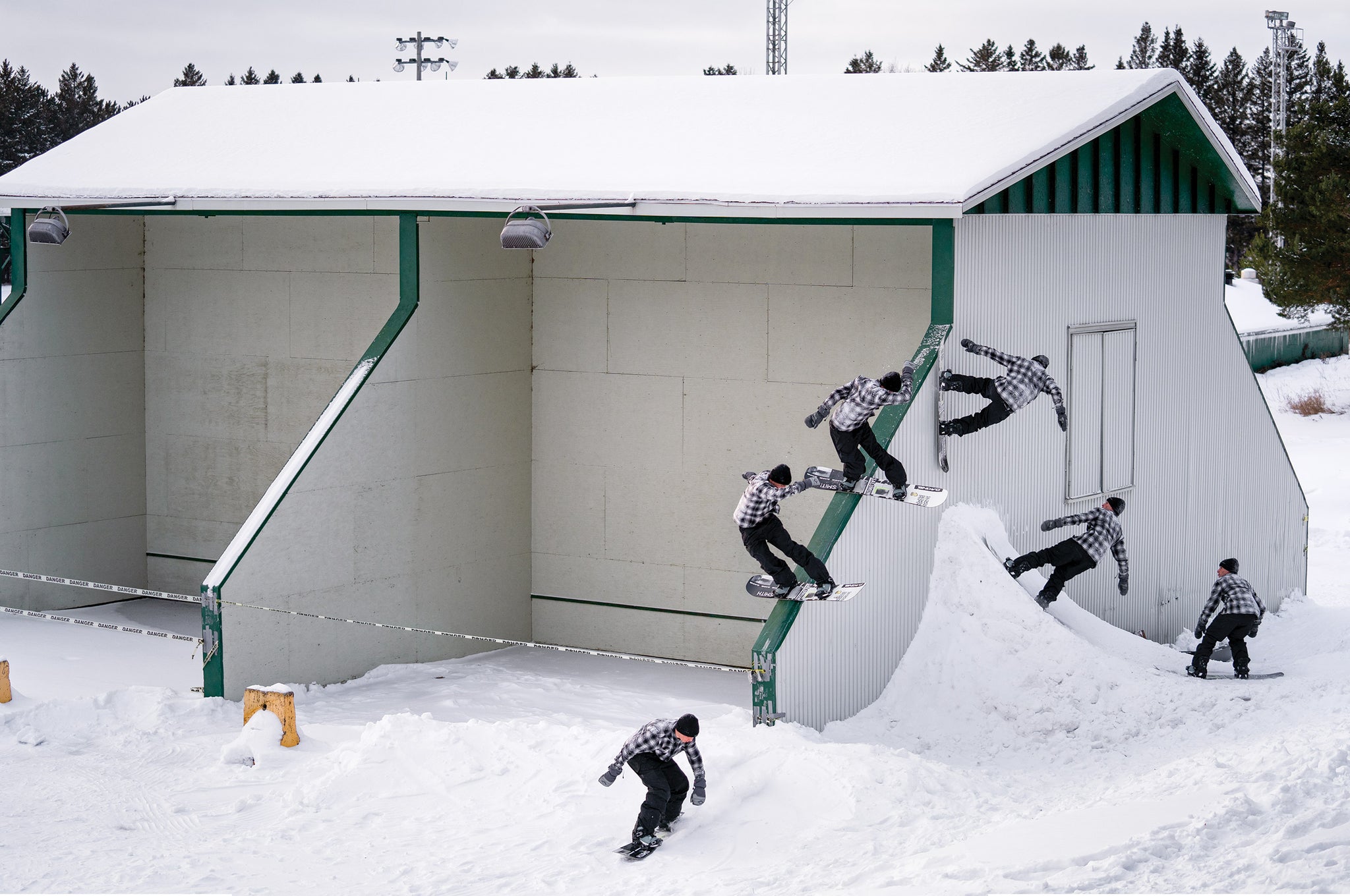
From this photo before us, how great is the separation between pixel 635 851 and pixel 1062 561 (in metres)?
5.45

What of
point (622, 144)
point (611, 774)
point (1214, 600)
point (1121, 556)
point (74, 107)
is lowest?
point (611, 774)

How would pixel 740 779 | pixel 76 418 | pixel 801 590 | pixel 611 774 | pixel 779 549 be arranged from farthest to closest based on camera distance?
pixel 76 418 → pixel 779 549 → pixel 801 590 → pixel 740 779 → pixel 611 774

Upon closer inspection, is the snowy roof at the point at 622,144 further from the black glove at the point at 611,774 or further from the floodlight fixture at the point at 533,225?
the black glove at the point at 611,774

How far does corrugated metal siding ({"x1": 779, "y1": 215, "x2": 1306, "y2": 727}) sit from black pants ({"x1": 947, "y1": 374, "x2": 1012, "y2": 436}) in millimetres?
188

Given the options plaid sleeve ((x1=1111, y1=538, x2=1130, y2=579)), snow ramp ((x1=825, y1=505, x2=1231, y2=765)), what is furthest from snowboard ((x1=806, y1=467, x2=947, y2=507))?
plaid sleeve ((x1=1111, y1=538, x2=1130, y2=579))

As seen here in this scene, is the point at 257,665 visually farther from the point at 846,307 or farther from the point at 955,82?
the point at 955,82

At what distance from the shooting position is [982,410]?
13312mm

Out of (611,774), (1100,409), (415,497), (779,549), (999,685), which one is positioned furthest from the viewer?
(1100,409)

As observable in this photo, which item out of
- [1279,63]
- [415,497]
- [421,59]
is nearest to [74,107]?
[421,59]

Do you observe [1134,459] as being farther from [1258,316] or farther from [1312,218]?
[1258,316]

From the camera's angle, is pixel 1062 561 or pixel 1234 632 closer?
pixel 1062 561

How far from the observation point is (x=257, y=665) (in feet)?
44.5

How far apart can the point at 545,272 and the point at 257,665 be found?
4.74 m

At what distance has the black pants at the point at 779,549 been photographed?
39.2 feet
